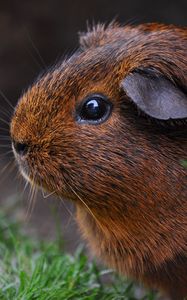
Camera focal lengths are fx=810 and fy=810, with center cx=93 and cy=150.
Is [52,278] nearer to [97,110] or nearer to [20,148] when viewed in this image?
[20,148]

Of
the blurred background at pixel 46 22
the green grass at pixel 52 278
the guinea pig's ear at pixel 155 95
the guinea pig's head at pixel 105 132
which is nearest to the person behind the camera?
the guinea pig's ear at pixel 155 95

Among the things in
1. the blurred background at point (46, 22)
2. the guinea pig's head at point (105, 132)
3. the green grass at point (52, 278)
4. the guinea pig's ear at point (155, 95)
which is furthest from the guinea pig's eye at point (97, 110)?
the blurred background at point (46, 22)

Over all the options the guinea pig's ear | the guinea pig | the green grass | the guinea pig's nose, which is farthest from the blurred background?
the guinea pig's ear

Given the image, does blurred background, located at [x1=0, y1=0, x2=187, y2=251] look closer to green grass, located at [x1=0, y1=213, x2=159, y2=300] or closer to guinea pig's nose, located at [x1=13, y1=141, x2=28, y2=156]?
green grass, located at [x1=0, y1=213, x2=159, y2=300]

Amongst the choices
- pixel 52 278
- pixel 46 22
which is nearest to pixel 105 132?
pixel 52 278

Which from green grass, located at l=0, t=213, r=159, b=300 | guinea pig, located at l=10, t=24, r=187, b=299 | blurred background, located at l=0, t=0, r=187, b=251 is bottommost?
green grass, located at l=0, t=213, r=159, b=300

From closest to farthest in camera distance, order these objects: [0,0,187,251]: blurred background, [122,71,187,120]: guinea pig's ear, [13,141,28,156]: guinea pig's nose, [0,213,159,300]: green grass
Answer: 1. [122,71,187,120]: guinea pig's ear
2. [13,141,28,156]: guinea pig's nose
3. [0,213,159,300]: green grass
4. [0,0,187,251]: blurred background

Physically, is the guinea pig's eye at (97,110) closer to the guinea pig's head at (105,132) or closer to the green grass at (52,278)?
the guinea pig's head at (105,132)
